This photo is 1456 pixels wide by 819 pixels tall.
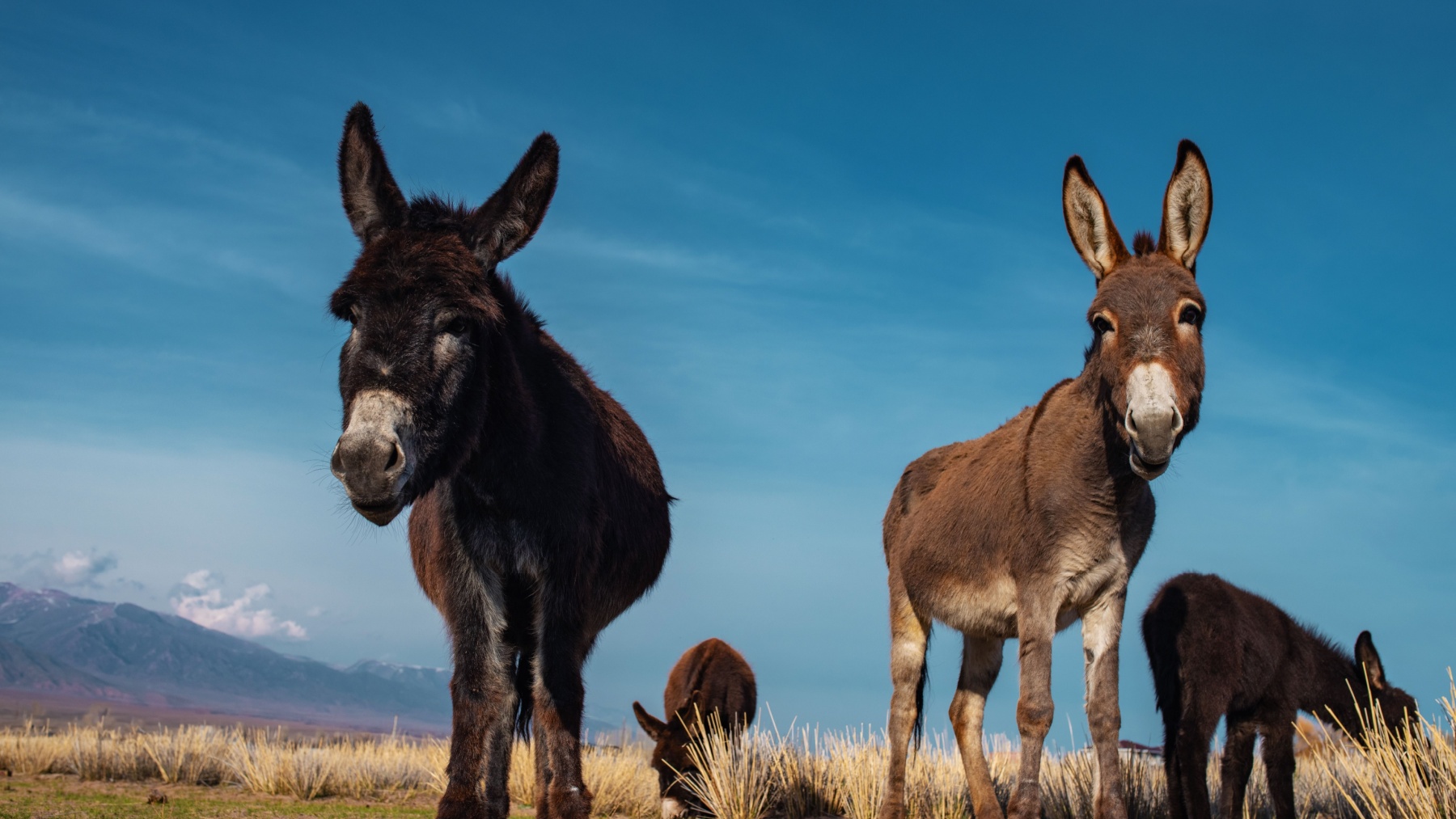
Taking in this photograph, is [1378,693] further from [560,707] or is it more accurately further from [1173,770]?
[560,707]

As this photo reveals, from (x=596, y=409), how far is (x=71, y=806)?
5549mm

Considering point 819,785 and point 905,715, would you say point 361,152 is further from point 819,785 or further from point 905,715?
point 819,785

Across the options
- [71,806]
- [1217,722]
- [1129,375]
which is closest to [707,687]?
[1217,722]

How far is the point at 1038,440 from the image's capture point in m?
6.21

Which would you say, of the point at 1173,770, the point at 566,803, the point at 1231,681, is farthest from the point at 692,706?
the point at 566,803

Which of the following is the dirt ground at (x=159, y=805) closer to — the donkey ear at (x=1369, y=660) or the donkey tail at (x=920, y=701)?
the donkey tail at (x=920, y=701)

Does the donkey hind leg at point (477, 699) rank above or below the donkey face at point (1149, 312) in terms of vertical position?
below

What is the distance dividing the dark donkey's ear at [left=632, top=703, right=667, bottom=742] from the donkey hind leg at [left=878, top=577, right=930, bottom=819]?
285 centimetres

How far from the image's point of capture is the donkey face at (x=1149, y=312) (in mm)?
4805

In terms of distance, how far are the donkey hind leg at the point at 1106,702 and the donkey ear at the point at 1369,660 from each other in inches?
225

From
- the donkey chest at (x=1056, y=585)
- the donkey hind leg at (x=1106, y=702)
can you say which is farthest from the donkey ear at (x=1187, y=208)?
the donkey hind leg at (x=1106, y=702)

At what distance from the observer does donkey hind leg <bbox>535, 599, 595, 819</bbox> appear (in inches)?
196

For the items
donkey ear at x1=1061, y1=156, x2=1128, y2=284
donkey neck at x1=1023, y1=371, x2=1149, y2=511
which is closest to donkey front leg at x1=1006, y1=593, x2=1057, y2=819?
donkey neck at x1=1023, y1=371, x2=1149, y2=511

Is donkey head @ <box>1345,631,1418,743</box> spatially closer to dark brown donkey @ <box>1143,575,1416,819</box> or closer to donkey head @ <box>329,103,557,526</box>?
dark brown donkey @ <box>1143,575,1416,819</box>
